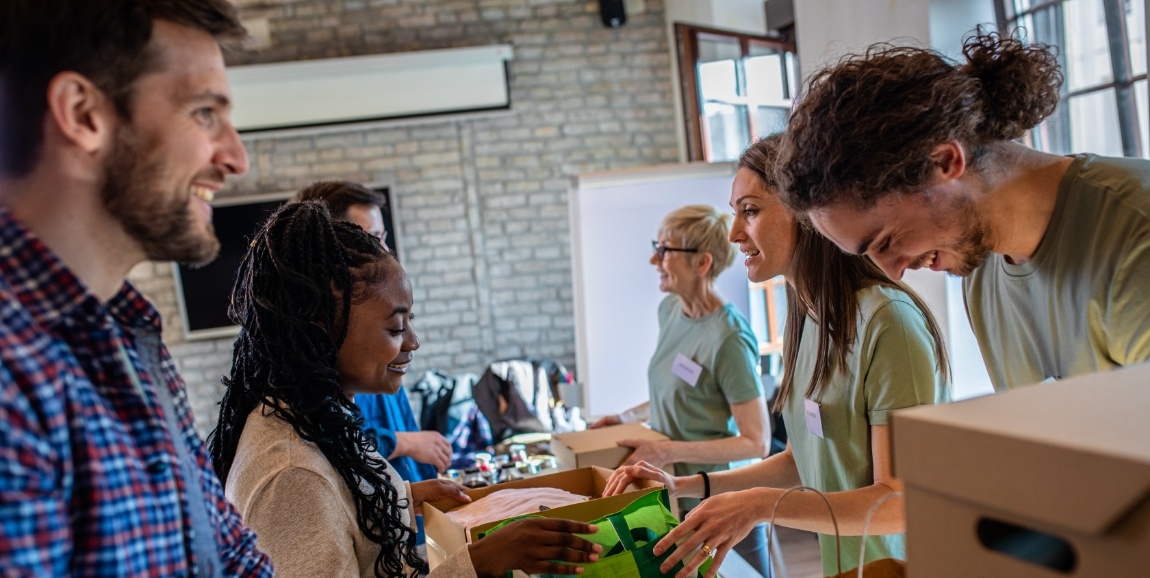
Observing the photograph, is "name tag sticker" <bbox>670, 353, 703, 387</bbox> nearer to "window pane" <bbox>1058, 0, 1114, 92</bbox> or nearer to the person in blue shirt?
the person in blue shirt

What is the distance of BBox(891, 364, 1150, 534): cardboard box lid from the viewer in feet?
1.78

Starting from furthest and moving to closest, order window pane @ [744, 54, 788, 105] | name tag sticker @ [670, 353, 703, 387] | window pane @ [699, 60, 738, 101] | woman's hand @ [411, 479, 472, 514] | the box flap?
window pane @ [699, 60, 738, 101] < window pane @ [744, 54, 788, 105] < name tag sticker @ [670, 353, 703, 387] < woman's hand @ [411, 479, 472, 514] < the box flap

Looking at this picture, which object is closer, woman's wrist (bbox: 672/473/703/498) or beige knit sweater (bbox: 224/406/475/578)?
beige knit sweater (bbox: 224/406/475/578)

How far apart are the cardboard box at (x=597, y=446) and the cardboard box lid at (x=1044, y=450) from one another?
149 cm

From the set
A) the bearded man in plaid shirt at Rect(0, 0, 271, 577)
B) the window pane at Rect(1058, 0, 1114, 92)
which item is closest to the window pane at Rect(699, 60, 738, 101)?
the window pane at Rect(1058, 0, 1114, 92)

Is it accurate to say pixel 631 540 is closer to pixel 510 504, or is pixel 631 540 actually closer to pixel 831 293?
pixel 510 504

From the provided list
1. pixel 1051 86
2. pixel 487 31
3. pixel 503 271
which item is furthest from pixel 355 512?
pixel 487 31

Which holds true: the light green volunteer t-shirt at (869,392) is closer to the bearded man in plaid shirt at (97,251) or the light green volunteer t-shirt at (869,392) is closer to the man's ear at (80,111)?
the bearded man in plaid shirt at (97,251)

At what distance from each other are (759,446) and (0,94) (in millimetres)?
2087

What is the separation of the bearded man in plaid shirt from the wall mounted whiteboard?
10.7 ft

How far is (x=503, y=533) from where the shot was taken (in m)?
1.22

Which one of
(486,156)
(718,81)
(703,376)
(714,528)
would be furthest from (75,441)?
(486,156)

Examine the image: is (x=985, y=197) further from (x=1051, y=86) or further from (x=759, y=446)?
(x=759, y=446)

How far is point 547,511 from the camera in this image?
1.34m
